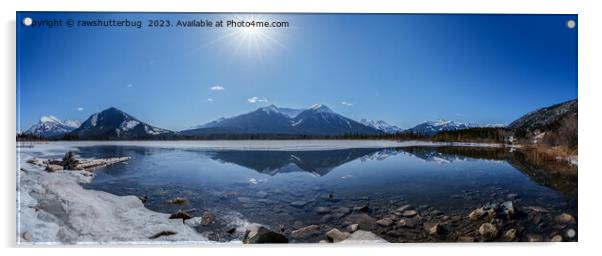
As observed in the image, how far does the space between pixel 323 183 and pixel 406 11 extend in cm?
256

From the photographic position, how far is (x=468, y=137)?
4.38 m

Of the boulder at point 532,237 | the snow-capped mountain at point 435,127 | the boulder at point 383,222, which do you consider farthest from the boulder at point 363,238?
the boulder at point 532,237

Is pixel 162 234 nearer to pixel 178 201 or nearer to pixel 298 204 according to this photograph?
pixel 178 201

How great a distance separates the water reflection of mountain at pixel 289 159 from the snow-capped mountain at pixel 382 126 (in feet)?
1.52

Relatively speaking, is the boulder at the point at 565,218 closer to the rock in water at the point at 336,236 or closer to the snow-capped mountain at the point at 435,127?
the snow-capped mountain at the point at 435,127

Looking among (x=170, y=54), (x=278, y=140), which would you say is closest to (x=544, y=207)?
(x=278, y=140)

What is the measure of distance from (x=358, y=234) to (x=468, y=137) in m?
2.04

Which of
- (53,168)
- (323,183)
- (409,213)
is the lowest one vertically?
(409,213)

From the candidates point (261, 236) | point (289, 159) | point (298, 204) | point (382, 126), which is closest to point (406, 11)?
point (382, 126)

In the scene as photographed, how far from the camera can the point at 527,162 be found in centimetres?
444

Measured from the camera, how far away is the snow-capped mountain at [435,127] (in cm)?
429

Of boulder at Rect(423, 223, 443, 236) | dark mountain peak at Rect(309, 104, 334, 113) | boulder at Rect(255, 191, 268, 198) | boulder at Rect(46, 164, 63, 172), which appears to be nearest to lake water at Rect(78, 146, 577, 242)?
boulder at Rect(255, 191, 268, 198)

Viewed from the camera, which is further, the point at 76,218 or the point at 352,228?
the point at 352,228

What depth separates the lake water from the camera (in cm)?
411
